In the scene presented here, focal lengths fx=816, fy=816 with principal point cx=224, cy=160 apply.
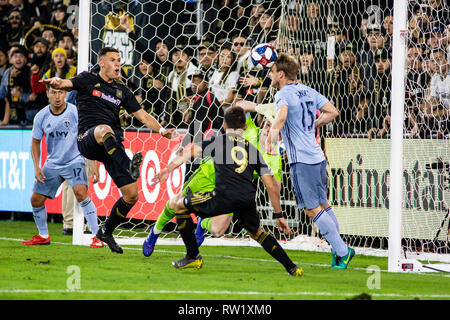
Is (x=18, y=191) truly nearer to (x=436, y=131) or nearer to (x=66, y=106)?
(x=66, y=106)

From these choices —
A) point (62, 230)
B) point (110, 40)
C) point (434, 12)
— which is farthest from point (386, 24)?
point (62, 230)

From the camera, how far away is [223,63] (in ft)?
37.0

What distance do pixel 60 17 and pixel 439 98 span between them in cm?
813

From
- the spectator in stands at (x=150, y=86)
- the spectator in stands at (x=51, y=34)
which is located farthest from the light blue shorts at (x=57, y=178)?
the spectator in stands at (x=51, y=34)

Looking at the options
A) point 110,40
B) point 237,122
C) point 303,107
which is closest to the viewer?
point 237,122

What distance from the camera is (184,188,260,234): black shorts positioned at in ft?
23.3

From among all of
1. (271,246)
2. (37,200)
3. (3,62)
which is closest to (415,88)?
(271,246)

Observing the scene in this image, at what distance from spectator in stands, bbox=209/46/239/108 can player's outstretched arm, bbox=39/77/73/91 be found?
10.3ft

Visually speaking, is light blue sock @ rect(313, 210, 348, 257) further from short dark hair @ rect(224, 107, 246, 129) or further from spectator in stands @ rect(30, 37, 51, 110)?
spectator in stands @ rect(30, 37, 51, 110)

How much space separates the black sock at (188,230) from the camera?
7.41 meters

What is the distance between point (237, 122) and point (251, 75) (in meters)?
3.87

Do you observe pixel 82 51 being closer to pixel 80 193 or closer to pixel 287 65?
pixel 80 193

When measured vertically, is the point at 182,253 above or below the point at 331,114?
below

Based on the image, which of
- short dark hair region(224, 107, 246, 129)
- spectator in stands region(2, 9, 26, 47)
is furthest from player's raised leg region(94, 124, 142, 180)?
spectator in stands region(2, 9, 26, 47)
